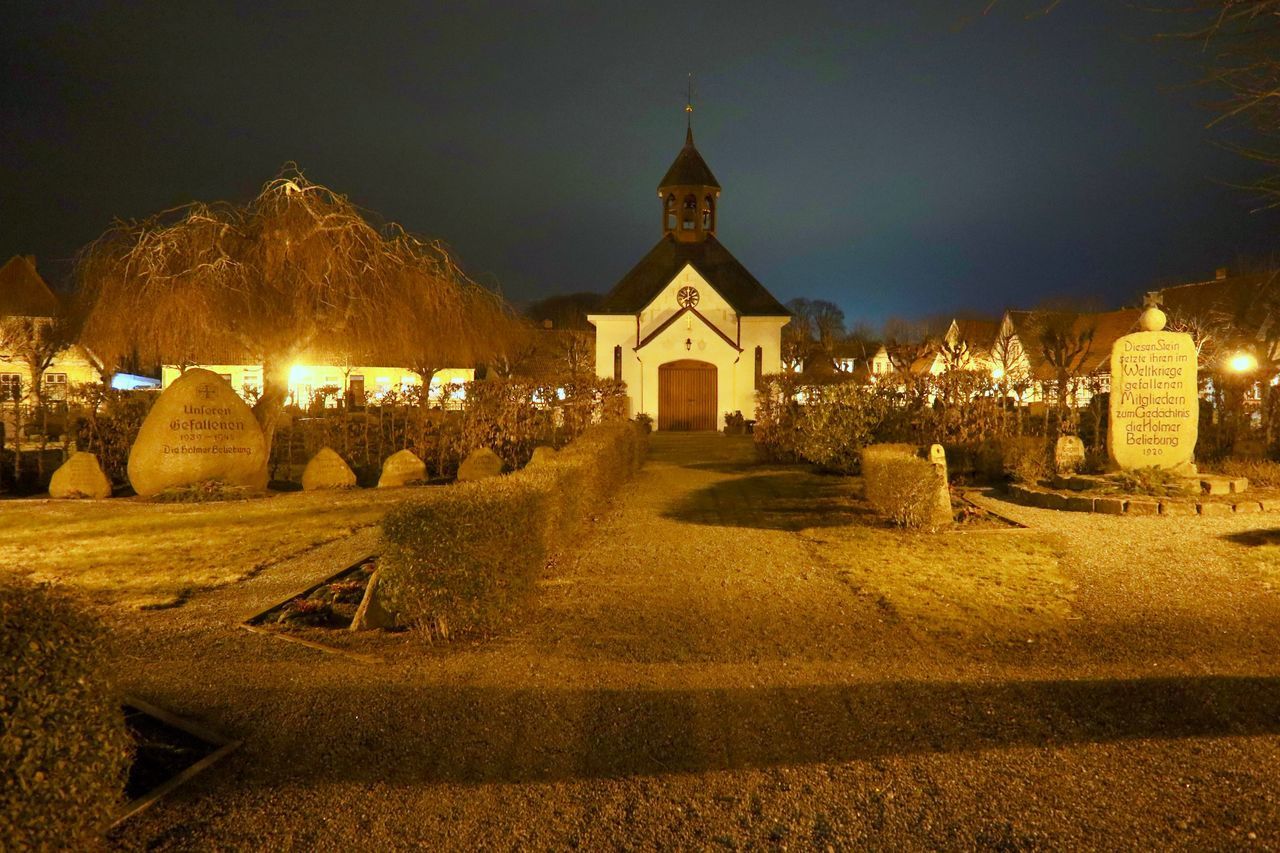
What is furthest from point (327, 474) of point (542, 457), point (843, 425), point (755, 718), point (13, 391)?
point (755, 718)

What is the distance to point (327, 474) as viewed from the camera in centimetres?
1554

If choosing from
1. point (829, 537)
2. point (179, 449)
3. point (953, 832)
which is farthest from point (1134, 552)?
point (179, 449)

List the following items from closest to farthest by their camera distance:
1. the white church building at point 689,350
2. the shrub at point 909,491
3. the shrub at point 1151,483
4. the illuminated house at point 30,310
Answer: the shrub at point 909,491
the shrub at point 1151,483
the white church building at point 689,350
the illuminated house at point 30,310

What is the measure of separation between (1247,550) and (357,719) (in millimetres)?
9602

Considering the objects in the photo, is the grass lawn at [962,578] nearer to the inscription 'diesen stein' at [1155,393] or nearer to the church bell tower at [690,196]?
the inscription 'diesen stein' at [1155,393]

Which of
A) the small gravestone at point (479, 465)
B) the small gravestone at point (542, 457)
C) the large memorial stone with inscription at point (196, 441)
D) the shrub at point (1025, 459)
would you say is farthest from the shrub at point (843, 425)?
the large memorial stone with inscription at point (196, 441)

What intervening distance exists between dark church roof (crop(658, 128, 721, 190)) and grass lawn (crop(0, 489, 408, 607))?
25.1 meters

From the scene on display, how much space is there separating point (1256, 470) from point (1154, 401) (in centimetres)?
251

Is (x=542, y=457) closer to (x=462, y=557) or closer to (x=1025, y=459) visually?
(x=462, y=557)

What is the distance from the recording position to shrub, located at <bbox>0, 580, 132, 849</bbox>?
8.94 ft

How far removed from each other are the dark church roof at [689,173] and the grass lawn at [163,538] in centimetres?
2508

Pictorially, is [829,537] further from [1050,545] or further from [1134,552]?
[1134,552]

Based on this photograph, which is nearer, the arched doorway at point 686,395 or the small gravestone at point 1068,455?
the small gravestone at point 1068,455

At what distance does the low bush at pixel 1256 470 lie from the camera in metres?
14.1
